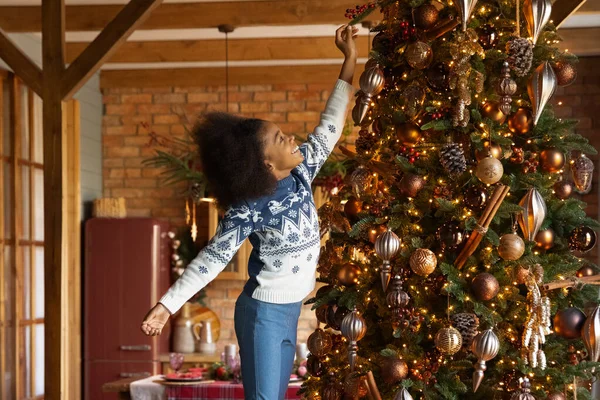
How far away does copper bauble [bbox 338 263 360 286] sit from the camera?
108 inches

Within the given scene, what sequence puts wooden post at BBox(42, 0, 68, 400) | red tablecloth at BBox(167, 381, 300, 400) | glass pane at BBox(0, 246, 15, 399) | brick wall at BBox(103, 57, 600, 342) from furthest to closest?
1. brick wall at BBox(103, 57, 600, 342)
2. glass pane at BBox(0, 246, 15, 399)
3. wooden post at BBox(42, 0, 68, 400)
4. red tablecloth at BBox(167, 381, 300, 400)

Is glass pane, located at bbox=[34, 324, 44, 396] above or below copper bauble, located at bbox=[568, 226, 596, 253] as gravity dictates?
below

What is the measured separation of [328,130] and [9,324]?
3752 millimetres

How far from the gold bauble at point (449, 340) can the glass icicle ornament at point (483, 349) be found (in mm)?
44

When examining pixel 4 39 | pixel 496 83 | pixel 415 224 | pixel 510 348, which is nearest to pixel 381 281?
pixel 415 224

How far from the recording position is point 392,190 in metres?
2.70

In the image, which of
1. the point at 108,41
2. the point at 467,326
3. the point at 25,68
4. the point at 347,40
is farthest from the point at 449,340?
the point at 25,68

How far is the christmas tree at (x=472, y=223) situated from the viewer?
2477 millimetres

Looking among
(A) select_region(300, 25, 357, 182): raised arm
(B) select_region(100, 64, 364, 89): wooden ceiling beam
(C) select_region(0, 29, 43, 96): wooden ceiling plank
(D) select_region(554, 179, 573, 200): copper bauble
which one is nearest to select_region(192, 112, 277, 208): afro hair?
(A) select_region(300, 25, 357, 182): raised arm

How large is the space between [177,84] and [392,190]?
481 cm

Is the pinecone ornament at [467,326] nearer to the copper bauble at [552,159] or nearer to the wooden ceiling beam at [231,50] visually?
the copper bauble at [552,159]

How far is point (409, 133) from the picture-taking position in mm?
2648

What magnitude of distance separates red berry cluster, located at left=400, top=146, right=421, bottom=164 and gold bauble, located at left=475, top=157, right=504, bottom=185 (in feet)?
0.70

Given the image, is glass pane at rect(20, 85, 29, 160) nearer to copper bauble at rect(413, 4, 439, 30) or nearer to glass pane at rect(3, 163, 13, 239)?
glass pane at rect(3, 163, 13, 239)
